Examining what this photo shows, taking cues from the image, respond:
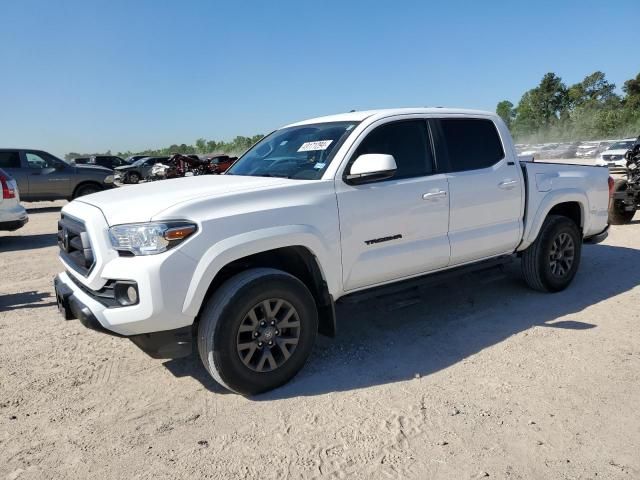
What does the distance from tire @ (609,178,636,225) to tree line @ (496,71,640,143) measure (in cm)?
3940

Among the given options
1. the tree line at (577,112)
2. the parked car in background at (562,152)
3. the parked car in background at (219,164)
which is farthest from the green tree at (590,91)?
the parked car in background at (219,164)

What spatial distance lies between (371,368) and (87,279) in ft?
6.73

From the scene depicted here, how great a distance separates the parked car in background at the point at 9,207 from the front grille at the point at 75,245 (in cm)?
561

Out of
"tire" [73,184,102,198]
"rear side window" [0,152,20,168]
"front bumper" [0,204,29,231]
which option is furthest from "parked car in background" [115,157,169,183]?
"front bumper" [0,204,29,231]

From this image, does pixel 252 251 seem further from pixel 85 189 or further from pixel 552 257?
pixel 85 189

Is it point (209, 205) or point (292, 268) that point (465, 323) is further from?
point (209, 205)

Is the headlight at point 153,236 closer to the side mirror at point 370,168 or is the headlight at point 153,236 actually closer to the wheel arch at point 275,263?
the wheel arch at point 275,263

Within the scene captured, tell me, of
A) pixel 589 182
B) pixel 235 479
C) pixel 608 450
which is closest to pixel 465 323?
pixel 608 450

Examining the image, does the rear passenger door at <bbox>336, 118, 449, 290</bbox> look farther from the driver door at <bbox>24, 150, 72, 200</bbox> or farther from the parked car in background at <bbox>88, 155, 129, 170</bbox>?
the parked car in background at <bbox>88, 155, 129, 170</bbox>

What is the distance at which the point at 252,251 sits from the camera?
323cm

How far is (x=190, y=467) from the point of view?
2.65 metres

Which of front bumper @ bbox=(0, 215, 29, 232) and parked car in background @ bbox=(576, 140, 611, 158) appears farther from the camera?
parked car in background @ bbox=(576, 140, 611, 158)

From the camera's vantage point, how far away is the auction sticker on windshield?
3.93m

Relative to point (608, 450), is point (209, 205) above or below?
above
